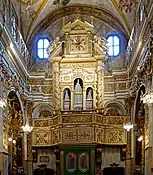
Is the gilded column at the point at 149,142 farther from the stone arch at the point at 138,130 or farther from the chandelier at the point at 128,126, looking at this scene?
the chandelier at the point at 128,126

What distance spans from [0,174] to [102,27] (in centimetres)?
1269

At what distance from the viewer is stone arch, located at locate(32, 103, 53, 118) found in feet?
97.9

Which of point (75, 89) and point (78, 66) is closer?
point (75, 89)

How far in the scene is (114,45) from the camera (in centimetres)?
3070

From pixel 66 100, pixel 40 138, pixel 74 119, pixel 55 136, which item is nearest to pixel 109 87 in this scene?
pixel 66 100

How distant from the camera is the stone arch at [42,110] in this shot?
29.8 meters

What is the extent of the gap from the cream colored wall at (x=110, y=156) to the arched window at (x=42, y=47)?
21.4 feet

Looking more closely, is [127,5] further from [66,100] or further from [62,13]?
[66,100]

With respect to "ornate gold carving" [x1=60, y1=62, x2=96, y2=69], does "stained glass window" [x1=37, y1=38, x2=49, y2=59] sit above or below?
above

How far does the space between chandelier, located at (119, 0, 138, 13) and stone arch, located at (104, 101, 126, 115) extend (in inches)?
201

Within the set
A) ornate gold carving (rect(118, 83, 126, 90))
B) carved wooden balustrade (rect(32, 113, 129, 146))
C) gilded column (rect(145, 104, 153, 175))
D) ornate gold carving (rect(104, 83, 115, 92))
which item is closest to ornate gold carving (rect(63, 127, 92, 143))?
carved wooden balustrade (rect(32, 113, 129, 146))

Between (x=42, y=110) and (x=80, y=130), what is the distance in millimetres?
3439

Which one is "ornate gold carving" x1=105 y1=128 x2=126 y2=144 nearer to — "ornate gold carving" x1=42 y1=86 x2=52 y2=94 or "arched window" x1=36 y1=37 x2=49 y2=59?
"ornate gold carving" x1=42 y1=86 x2=52 y2=94

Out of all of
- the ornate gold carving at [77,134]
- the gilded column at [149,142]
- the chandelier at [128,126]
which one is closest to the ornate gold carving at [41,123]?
the ornate gold carving at [77,134]
